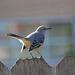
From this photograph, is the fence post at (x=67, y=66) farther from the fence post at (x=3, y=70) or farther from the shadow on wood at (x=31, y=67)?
the fence post at (x=3, y=70)

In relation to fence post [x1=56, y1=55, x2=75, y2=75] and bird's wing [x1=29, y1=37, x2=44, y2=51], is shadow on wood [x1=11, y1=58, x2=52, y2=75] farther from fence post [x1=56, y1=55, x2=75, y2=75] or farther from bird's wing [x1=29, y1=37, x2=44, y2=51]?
bird's wing [x1=29, y1=37, x2=44, y2=51]

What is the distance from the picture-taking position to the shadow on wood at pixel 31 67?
2643 mm

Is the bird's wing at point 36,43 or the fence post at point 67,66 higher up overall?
the bird's wing at point 36,43

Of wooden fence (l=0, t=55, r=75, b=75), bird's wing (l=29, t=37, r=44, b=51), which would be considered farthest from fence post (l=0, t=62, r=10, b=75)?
bird's wing (l=29, t=37, r=44, b=51)

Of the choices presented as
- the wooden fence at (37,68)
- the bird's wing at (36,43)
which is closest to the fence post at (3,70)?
the wooden fence at (37,68)

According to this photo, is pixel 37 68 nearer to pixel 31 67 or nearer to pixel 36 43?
pixel 31 67

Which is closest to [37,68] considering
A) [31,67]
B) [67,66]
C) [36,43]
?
[31,67]

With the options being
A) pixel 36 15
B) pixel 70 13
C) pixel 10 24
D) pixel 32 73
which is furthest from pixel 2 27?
pixel 32 73

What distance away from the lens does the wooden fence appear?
264 centimetres

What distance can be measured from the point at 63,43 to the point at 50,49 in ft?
2.01

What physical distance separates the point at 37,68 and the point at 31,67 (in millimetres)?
62

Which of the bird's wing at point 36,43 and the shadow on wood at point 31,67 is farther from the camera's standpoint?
the bird's wing at point 36,43

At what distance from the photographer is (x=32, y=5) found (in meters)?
9.80

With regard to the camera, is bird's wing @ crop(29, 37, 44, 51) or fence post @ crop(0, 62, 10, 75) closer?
fence post @ crop(0, 62, 10, 75)
